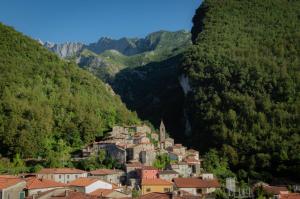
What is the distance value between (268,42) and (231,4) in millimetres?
40538

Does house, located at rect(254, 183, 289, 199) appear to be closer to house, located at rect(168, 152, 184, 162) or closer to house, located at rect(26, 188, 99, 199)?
house, located at rect(26, 188, 99, 199)

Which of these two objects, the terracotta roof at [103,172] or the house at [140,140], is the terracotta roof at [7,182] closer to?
the terracotta roof at [103,172]

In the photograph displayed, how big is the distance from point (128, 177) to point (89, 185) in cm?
1414

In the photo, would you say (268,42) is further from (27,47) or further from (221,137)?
(27,47)

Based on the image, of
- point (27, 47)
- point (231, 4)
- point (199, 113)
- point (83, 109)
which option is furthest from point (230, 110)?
point (231, 4)

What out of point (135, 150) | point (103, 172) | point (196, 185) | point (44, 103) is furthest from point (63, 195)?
point (44, 103)

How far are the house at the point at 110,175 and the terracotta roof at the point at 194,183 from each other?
7.71m

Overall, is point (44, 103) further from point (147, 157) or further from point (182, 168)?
point (182, 168)

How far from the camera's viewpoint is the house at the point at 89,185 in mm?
61319

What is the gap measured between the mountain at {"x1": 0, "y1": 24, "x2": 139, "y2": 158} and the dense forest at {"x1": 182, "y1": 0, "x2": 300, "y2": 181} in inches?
752

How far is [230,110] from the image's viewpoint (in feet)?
367

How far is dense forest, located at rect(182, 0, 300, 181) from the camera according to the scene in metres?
95.2

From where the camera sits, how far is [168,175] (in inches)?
3014

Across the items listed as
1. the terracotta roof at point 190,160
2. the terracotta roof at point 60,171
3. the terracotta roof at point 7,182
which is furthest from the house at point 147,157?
the terracotta roof at point 7,182
